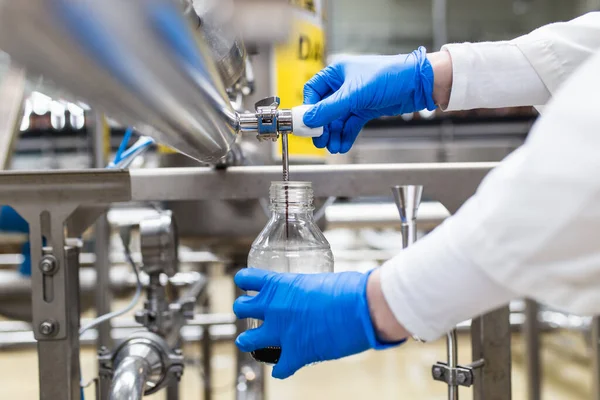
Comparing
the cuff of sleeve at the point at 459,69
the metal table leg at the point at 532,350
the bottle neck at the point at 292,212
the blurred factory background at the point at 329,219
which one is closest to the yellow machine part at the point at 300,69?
the blurred factory background at the point at 329,219

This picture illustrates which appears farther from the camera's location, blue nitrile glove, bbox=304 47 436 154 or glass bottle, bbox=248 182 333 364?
blue nitrile glove, bbox=304 47 436 154

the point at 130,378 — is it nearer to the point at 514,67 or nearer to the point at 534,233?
the point at 534,233

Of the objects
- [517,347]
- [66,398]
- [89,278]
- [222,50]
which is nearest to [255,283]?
[222,50]

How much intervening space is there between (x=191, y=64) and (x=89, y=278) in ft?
6.33

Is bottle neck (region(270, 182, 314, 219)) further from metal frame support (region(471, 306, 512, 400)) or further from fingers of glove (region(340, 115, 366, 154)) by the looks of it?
metal frame support (region(471, 306, 512, 400))

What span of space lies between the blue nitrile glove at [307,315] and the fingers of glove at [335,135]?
1.04ft

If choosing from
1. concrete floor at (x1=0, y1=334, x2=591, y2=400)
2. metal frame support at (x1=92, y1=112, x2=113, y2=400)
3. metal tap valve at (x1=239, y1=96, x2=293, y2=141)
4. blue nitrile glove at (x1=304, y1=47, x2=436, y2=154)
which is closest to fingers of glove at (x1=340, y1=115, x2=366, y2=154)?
blue nitrile glove at (x1=304, y1=47, x2=436, y2=154)

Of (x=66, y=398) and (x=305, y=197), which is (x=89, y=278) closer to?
(x=66, y=398)

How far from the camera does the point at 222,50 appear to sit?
0.49m

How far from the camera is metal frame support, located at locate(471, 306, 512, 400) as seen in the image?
81 cm

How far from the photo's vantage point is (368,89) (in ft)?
2.68

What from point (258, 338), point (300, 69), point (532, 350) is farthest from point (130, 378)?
point (532, 350)

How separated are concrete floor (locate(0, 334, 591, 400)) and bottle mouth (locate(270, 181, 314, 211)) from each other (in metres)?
1.79

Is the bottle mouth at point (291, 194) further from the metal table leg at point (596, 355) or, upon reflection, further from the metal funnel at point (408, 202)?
the metal table leg at point (596, 355)
